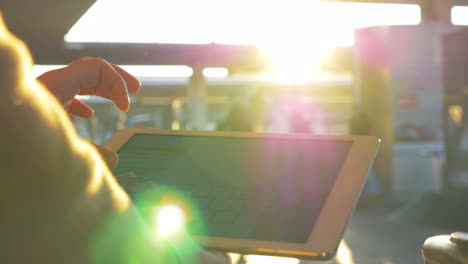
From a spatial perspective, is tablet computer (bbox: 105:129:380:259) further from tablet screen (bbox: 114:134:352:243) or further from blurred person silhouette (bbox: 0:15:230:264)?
blurred person silhouette (bbox: 0:15:230:264)

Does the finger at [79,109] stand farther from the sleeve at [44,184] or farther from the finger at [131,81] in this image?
the sleeve at [44,184]

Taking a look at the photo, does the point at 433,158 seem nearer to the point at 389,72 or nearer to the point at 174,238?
the point at 389,72

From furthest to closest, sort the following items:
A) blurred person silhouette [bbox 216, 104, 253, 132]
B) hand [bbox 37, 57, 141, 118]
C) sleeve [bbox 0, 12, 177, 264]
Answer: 1. blurred person silhouette [bbox 216, 104, 253, 132]
2. hand [bbox 37, 57, 141, 118]
3. sleeve [bbox 0, 12, 177, 264]

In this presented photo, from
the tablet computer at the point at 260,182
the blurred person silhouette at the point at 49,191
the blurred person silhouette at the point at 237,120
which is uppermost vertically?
the blurred person silhouette at the point at 49,191

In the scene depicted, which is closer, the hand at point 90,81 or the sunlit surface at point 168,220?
the sunlit surface at point 168,220

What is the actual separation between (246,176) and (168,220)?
0.15m

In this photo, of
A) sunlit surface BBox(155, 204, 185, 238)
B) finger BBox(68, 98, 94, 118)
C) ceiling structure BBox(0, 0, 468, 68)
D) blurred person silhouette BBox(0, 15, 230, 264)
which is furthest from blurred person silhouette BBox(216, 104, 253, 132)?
blurred person silhouette BBox(0, 15, 230, 264)

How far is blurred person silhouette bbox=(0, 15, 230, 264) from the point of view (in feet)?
1.18

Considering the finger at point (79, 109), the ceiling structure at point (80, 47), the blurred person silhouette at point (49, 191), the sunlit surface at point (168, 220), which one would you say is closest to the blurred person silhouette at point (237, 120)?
the ceiling structure at point (80, 47)

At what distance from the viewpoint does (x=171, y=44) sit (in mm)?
5930

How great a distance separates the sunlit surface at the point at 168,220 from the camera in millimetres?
500

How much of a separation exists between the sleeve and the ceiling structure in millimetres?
1250

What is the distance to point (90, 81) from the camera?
683 mm

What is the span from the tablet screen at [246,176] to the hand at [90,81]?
89mm
